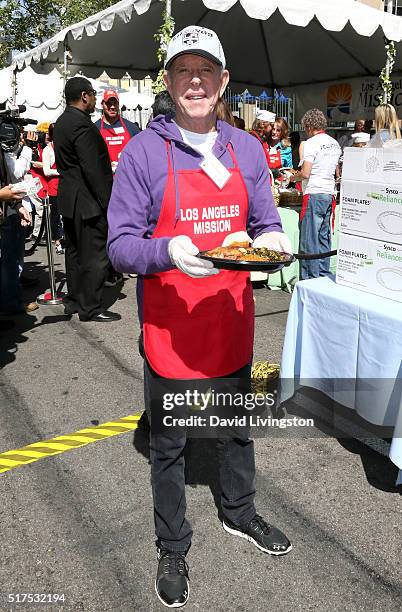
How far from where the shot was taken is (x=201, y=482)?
9.52 feet

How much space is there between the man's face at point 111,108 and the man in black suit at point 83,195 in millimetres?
1905

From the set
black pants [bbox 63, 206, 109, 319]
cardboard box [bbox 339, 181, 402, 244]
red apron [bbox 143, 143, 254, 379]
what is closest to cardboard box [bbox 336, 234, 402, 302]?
cardboard box [bbox 339, 181, 402, 244]

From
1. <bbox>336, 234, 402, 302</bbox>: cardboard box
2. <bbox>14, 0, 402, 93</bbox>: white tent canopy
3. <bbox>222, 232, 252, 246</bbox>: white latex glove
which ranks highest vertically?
<bbox>14, 0, 402, 93</bbox>: white tent canopy

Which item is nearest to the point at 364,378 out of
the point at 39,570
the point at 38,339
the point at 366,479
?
the point at 366,479

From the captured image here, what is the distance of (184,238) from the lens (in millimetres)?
1704

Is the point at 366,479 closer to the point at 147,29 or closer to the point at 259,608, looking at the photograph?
the point at 259,608

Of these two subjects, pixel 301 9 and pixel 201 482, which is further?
pixel 301 9

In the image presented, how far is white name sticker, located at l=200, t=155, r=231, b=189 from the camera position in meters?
1.95

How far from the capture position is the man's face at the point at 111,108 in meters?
7.30

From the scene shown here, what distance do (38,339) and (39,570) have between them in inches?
125

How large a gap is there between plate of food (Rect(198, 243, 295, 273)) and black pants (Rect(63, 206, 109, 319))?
3993 millimetres

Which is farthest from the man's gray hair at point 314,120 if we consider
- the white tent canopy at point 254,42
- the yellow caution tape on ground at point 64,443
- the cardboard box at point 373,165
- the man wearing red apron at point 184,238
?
the man wearing red apron at point 184,238

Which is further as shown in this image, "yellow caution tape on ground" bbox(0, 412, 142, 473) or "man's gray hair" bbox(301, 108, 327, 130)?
"man's gray hair" bbox(301, 108, 327, 130)

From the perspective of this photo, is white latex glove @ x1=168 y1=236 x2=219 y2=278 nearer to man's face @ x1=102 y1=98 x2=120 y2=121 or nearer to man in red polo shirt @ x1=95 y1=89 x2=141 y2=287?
man in red polo shirt @ x1=95 y1=89 x2=141 y2=287
